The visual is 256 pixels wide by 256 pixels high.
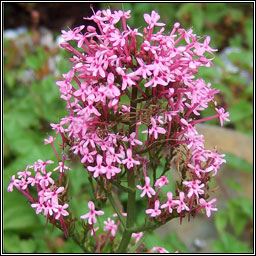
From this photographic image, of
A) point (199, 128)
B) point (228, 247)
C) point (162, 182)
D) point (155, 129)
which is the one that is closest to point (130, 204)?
point (162, 182)

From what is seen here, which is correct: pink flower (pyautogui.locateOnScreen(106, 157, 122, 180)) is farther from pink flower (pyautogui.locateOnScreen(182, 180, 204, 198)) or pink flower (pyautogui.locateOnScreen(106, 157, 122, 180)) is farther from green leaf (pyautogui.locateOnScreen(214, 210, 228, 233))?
green leaf (pyautogui.locateOnScreen(214, 210, 228, 233))

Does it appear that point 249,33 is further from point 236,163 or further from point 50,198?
point 50,198

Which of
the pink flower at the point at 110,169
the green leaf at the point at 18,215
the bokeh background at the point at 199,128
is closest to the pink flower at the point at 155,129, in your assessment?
the pink flower at the point at 110,169

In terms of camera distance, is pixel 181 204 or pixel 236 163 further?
pixel 236 163

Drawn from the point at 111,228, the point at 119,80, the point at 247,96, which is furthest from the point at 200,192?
the point at 247,96

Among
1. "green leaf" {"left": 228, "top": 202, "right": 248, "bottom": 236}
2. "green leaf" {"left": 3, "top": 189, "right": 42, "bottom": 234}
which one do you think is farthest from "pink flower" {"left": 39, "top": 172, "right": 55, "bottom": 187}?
"green leaf" {"left": 228, "top": 202, "right": 248, "bottom": 236}

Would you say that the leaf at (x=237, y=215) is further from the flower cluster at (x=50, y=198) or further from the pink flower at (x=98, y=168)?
the pink flower at (x=98, y=168)
